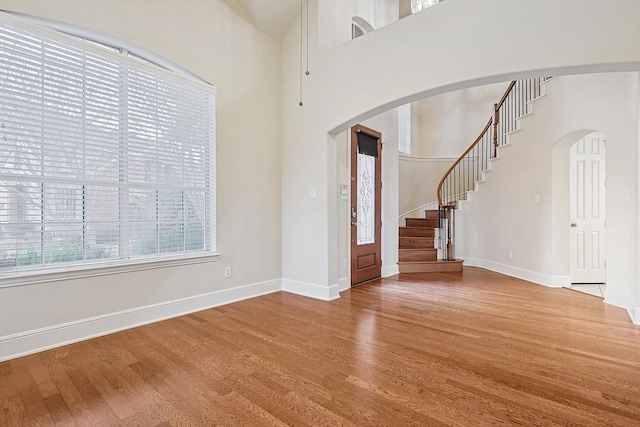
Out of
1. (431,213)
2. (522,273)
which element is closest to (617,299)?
(522,273)

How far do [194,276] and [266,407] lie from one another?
6.89ft

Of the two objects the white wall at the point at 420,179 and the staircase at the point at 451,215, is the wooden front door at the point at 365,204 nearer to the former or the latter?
the staircase at the point at 451,215

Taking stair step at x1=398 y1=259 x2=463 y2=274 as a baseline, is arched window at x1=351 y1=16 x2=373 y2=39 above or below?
above

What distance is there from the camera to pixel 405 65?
3.22 meters

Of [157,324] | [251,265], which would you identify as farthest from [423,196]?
[157,324]

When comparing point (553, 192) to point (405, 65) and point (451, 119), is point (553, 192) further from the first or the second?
point (451, 119)

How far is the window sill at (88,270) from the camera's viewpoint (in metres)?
2.42

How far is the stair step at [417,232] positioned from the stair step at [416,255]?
468mm

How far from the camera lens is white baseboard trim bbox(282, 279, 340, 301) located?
398 cm

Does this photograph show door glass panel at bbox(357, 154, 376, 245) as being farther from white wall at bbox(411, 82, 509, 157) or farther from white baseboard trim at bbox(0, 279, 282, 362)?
white wall at bbox(411, 82, 509, 157)

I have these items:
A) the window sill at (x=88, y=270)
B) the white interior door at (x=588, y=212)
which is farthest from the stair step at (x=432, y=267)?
the window sill at (x=88, y=270)

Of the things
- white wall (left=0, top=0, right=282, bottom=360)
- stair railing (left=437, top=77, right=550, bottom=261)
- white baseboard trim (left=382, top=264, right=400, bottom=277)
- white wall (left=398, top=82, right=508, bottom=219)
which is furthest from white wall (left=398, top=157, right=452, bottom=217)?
white wall (left=0, top=0, right=282, bottom=360)

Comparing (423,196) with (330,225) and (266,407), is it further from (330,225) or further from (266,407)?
(266,407)

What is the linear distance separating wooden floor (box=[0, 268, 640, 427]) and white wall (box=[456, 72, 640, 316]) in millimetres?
1093
